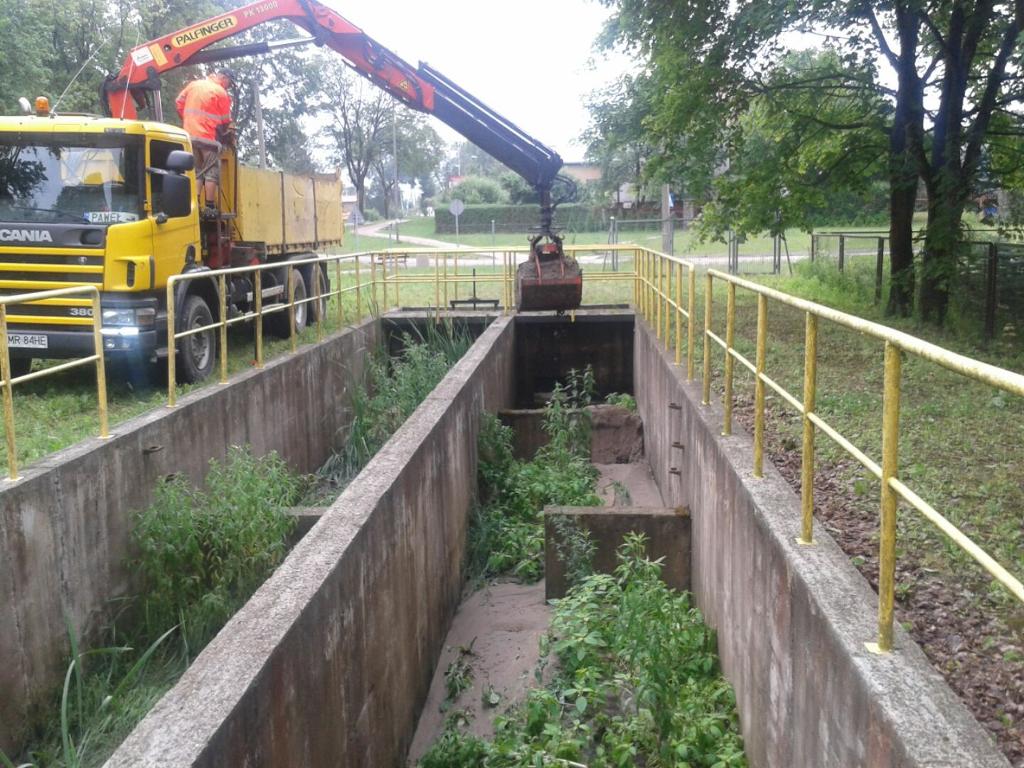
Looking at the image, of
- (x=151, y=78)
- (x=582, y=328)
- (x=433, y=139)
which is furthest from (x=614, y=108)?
(x=433, y=139)

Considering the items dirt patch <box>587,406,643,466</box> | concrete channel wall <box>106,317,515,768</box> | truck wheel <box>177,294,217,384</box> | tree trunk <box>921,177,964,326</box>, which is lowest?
dirt patch <box>587,406,643,466</box>

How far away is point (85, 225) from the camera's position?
9742 mm

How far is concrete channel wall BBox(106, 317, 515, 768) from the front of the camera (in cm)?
347

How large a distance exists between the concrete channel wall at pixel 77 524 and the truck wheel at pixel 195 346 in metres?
0.65

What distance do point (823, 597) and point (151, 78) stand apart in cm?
1187

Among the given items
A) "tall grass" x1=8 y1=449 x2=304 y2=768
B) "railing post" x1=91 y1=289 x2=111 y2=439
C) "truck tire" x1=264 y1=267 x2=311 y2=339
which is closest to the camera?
"tall grass" x1=8 y1=449 x2=304 y2=768

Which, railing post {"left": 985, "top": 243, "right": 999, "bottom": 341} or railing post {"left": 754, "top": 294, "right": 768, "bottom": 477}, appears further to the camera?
railing post {"left": 985, "top": 243, "right": 999, "bottom": 341}

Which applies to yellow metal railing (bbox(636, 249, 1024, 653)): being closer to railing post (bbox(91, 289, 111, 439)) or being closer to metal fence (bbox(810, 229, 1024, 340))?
railing post (bbox(91, 289, 111, 439))

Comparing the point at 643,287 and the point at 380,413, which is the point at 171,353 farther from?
the point at 643,287

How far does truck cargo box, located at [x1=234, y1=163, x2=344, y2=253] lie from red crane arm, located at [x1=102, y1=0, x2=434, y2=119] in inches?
62.5

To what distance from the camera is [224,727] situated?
3.35 meters

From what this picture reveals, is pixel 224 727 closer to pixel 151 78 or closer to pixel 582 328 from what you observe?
pixel 151 78

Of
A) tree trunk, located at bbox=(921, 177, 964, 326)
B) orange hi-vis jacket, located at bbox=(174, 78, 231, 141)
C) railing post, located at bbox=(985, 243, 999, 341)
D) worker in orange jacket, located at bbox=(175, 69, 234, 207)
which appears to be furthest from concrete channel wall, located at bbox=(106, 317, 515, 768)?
tree trunk, located at bbox=(921, 177, 964, 326)

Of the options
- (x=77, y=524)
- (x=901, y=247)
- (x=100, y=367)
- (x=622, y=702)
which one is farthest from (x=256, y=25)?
(x=622, y=702)
